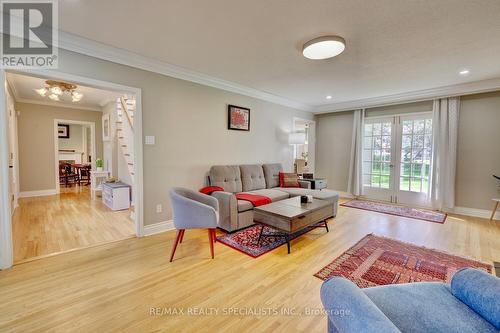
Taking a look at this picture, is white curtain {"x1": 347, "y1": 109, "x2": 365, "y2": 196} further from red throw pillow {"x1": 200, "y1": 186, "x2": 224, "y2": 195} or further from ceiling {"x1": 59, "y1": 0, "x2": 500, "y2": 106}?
red throw pillow {"x1": 200, "y1": 186, "x2": 224, "y2": 195}

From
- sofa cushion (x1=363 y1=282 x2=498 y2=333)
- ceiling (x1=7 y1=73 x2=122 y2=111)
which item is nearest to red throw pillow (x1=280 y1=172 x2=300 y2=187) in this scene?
sofa cushion (x1=363 y1=282 x2=498 y2=333)

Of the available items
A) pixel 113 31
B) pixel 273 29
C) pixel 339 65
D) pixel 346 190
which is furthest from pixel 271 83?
pixel 346 190

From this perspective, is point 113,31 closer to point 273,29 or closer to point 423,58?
point 273,29

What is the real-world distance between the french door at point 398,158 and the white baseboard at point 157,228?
15.7 ft

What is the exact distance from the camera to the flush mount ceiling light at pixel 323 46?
7.91ft

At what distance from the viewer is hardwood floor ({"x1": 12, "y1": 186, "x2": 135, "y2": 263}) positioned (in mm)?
2800

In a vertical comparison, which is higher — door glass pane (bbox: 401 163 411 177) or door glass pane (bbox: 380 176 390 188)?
door glass pane (bbox: 401 163 411 177)

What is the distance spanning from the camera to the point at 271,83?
13.5ft

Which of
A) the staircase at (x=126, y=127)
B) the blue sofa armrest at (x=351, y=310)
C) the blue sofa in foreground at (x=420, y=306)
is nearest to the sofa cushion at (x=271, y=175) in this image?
the staircase at (x=126, y=127)

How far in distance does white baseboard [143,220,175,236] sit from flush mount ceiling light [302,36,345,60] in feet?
9.85

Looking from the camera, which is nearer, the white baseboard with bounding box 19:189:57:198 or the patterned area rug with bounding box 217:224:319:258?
the patterned area rug with bounding box 217:224:319:258

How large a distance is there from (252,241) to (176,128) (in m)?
2.01

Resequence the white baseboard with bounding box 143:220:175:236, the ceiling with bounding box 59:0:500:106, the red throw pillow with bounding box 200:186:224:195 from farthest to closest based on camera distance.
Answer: the red throw pillow with bounding box 200:186:224:195
the white baseboard with bounding box 143:220:175:236
the ceiling with bounding box 59:0:500:106

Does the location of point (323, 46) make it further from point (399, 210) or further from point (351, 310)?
point (399, 210)
